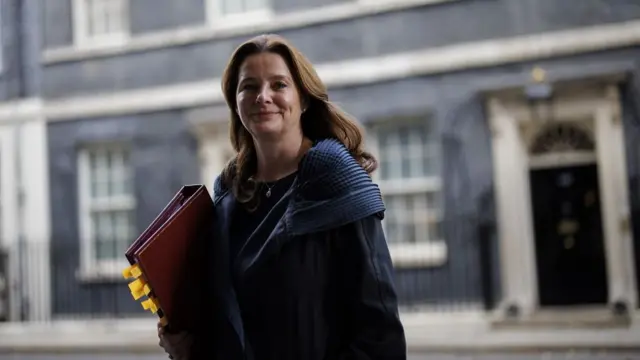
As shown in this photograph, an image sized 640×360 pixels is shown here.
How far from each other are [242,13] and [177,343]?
9.96 feet

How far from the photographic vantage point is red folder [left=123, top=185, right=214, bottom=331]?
3.35 feet

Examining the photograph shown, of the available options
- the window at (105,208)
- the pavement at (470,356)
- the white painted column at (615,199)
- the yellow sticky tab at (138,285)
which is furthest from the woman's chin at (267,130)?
the window at (105,208)

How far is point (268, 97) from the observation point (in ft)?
3.38

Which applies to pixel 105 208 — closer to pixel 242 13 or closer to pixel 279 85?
pixel 242 13

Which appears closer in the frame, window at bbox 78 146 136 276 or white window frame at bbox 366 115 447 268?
white window frame at bbox 366 115 447 268

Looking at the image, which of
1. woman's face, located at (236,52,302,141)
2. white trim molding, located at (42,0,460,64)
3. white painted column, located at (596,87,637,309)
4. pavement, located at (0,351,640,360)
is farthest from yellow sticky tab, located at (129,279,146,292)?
white trim molding, located at (42,0,460,64)

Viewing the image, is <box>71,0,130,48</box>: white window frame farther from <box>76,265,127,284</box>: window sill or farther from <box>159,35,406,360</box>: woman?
<box>159,35,406,360</box>: woman

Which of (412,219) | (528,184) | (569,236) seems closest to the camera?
(569,236)

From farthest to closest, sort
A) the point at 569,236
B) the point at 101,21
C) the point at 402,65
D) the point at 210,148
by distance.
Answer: the point at 101,21 → the point at 210,148 → the point at 402,65 → the point at 569,236

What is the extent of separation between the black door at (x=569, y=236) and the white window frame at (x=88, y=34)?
229cm

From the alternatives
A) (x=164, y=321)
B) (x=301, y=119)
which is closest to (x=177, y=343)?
(x=164, y=321)

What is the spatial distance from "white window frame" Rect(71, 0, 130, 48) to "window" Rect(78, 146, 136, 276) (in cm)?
58

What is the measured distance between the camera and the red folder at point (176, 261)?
40.2 inches

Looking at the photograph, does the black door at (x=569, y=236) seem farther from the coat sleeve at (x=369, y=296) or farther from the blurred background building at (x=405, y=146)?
the coat sleeve at (x=369, y=296)
